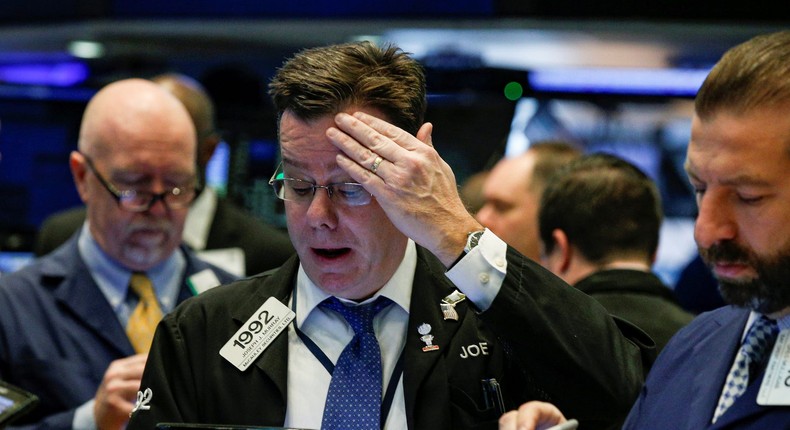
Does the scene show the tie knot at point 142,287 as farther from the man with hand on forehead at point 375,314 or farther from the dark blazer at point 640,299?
the dark blazer at point 640,299

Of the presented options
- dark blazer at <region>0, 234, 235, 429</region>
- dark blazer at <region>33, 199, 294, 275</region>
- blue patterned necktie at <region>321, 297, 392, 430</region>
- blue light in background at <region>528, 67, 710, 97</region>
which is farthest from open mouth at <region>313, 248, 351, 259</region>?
blue light in background at <region>528, 67, 710, 97</region>

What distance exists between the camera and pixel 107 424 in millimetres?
2812

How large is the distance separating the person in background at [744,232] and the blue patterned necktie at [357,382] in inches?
12.1

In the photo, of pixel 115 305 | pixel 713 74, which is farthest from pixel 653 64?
pixel 713 74

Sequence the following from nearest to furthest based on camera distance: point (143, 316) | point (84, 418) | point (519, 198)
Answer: point (84, 418)
point (143, 316)
point (519, 198)

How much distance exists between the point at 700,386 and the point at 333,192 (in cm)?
80

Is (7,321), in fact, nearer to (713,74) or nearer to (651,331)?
(651,331)

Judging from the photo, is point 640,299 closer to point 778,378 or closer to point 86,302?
point 778,378

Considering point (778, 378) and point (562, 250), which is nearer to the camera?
point (778, 378)

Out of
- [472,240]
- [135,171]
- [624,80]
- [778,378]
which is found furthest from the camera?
[624,80]

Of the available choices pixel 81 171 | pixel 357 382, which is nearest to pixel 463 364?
pixel 357 382

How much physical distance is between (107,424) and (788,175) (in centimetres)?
173

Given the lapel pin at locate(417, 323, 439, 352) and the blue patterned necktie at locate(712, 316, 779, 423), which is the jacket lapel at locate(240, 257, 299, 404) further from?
the blue patterned necktie at locate(712, 316, 779, 423)

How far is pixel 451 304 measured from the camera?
237 centimetres
